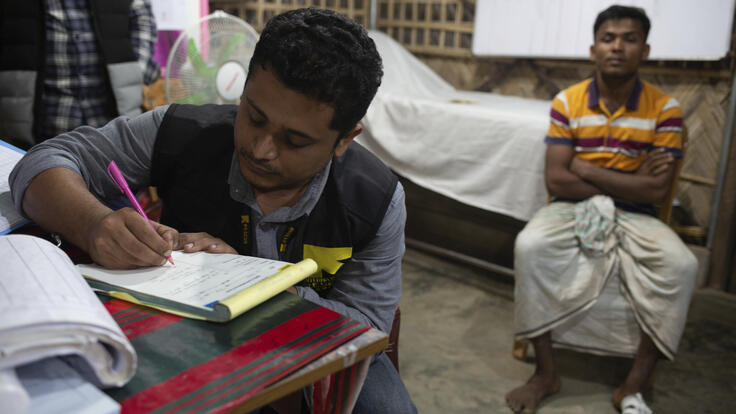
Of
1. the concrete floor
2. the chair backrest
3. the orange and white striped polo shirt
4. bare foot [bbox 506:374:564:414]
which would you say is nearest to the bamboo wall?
the concrete floor

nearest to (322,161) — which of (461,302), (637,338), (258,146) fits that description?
(258,146)

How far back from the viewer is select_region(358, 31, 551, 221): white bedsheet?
2838 millimetres

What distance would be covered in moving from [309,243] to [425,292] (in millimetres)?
1993

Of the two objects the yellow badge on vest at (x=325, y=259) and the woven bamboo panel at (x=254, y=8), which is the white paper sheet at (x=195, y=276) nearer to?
the yellow badge on vest at (x=325, y=259)

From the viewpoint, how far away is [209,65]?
2348 millimetres

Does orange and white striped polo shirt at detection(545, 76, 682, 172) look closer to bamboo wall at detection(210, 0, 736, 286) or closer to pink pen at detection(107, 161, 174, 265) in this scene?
bamboo wall at detection(210, 0, 736, 286)

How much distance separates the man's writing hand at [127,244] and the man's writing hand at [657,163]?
6.61 ft

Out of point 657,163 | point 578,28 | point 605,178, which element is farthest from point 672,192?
point 578,28

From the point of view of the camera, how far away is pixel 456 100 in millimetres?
3439

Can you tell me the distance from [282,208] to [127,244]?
32 cm

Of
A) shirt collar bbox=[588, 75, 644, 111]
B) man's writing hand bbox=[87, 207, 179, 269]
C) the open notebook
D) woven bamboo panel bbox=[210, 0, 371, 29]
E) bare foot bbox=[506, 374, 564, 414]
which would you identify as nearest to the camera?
the open notebook

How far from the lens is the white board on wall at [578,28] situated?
2977mm

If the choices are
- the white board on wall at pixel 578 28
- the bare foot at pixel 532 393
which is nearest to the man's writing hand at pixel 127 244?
the bare foot at pixel 532 393

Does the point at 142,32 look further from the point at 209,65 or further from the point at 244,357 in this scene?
the point at 244,357
